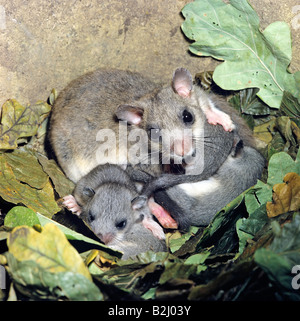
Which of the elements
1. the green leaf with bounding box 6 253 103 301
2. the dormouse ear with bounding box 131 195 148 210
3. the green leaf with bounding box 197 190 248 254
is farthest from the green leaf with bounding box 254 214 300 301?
the dormouse ear with bounding box 131 195 148 210

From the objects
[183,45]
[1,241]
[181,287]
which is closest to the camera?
[181,287]

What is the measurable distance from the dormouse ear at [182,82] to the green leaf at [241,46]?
1.26 ft

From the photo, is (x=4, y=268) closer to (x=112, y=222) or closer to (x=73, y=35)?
(x=112, y=222)

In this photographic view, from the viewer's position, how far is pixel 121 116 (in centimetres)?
452

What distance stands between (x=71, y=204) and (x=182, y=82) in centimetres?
179

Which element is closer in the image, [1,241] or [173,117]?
[1,241]

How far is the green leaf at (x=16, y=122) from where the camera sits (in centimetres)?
437

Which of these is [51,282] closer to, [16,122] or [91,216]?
[91,216]

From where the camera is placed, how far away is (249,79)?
472 centimetres

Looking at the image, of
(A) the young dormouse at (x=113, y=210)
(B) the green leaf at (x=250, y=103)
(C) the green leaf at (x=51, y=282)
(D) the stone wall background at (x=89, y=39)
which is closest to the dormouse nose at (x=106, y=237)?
(A) the young dormouse at (x=113, y=210)

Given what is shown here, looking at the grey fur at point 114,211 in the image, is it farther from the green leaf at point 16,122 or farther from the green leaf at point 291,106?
the green leaf at point 291,106
